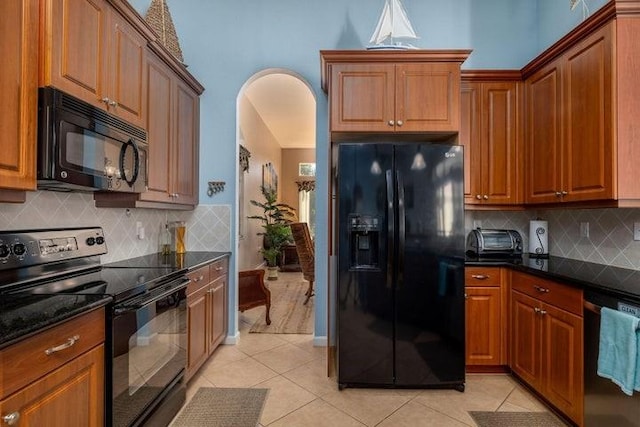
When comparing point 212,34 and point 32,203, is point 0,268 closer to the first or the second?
point 32,203

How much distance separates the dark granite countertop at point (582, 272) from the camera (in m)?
1.67

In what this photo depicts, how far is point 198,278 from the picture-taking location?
7.91 ft

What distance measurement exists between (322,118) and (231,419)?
2452mm

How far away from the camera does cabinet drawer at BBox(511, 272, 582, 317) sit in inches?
73.3

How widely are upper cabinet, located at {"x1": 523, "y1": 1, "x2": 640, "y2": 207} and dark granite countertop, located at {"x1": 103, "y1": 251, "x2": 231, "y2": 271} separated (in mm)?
2532

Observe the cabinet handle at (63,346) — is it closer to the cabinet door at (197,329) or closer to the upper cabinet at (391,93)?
the cabinet door at (197,329)

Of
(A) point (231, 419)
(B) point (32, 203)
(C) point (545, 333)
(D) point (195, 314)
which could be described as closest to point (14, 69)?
(B) point (32, 203)

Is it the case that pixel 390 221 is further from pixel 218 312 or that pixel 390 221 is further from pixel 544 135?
pixel 218 312

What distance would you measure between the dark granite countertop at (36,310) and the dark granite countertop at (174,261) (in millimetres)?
738

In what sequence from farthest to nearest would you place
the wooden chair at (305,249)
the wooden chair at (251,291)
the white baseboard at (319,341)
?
the wooden chair at (305,249), the wooden chair at (251,291), the white baseboard at (319,341)

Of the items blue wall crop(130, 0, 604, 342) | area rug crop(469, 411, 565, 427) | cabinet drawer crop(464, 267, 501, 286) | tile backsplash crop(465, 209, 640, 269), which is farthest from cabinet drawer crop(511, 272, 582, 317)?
blue wall crop(130, 0, 604, 342)

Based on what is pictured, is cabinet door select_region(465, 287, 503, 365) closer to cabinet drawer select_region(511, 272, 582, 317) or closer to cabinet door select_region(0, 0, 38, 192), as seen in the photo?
cabinet drawer select_region(511, 272, 582, 317)

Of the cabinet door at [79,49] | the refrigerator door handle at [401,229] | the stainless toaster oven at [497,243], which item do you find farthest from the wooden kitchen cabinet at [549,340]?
the cabinet door at [79,49]

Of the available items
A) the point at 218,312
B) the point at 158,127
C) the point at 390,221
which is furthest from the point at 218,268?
the point at 390,221
